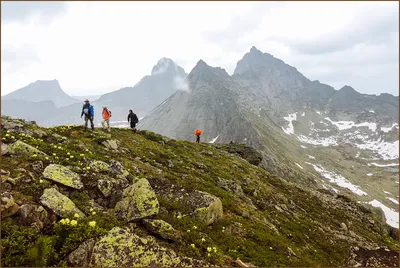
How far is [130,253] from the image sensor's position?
10.4 metres

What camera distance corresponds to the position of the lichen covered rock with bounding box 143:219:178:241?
1270 cm

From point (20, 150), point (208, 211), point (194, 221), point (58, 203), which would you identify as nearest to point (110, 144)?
point (20, 150)

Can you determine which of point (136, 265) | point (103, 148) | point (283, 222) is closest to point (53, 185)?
point (136, 265)

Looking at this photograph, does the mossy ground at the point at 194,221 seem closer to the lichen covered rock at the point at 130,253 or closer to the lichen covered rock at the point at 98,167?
the lichen covered rock at the point at 98,167

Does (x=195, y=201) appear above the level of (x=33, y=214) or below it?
below

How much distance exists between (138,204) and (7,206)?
5689 millimetres

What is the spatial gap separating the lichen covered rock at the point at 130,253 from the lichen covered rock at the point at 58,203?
2400mm

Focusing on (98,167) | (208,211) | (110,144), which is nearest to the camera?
(208,211)

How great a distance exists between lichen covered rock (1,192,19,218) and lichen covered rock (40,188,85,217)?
124 cm

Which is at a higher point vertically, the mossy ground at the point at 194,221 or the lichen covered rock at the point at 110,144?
the lichen covered rock at the point at 110,144

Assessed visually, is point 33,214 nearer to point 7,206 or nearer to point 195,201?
point 7,206

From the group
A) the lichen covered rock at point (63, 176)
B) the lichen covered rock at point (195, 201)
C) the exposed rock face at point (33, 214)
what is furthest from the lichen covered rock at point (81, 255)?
the lichen covered rock at point (195, 201)

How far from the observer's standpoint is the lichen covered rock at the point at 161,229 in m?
12.7

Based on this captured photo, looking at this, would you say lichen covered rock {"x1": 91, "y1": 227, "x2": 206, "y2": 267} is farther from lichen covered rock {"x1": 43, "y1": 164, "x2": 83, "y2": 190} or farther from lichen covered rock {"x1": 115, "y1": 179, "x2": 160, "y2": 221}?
lichen covered rock {"x1": 43, "y1": 164, "x2": 83, "y2": 190}
